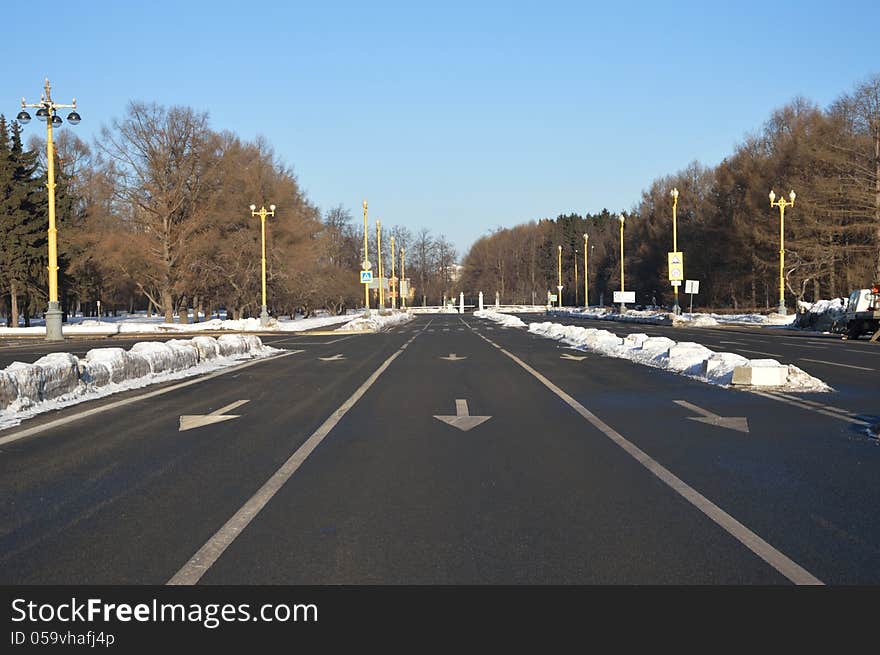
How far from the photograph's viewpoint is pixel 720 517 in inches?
266

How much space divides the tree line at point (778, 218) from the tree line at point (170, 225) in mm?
37390

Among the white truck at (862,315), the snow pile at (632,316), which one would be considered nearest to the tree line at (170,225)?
the snow pile at (632,316)

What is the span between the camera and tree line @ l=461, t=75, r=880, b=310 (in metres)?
61.3

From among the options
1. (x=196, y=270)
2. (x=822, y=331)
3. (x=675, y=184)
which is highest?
(x=675, y=184)

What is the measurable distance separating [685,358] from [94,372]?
13.6 metres

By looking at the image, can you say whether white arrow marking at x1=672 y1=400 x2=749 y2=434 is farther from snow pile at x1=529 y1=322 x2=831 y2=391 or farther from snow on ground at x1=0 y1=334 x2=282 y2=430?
snow on ground at x1=0 y1=334 x2=282 y2=430

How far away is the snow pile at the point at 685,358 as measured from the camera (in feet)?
54.7

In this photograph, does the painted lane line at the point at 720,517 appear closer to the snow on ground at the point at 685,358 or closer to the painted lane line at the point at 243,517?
the painted lane line at the point at 243,517

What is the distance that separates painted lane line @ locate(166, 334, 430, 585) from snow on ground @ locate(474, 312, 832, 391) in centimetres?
920

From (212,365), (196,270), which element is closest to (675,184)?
(196,270)

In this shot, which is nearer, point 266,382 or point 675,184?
point 266,382

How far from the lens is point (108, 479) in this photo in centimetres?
845

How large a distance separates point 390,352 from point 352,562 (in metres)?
25.0
